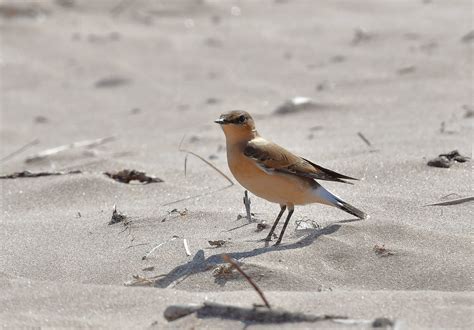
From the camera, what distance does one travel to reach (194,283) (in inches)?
171

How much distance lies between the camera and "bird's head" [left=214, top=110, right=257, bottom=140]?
17.9ft

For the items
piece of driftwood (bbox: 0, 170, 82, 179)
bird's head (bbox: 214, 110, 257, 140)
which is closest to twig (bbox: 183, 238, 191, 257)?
bird's head (bbox: 214, 110, 257, 140)

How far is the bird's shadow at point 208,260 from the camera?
4422mm

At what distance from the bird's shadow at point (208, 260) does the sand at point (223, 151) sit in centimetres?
2

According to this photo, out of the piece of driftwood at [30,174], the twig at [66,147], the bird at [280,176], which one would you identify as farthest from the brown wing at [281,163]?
the twig at [66,147]

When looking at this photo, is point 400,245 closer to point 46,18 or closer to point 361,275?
point 361,275

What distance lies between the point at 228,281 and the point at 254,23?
26.0 ft

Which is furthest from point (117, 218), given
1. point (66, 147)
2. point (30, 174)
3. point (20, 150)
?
point (20, 150)

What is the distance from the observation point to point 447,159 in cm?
606

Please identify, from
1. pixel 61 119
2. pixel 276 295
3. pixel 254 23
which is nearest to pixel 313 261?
pixel 276 295

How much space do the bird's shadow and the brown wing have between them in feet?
1.19

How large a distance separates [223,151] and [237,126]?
1.82 metres

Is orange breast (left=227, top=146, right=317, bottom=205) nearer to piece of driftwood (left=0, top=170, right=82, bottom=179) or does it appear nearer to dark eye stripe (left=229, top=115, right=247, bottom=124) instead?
dark eye stripe (left=229, top=115, right=247, bottom=124)

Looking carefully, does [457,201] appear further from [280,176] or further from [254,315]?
[254,315]
